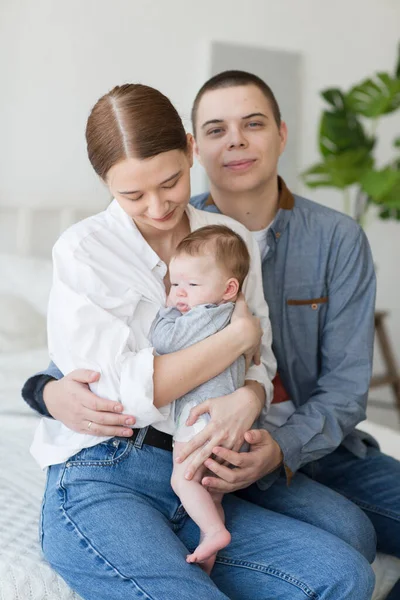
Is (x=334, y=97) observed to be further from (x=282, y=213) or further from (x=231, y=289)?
(x=231, y=289)

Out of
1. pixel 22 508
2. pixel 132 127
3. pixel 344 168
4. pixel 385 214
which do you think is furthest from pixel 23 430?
pixel 385 214

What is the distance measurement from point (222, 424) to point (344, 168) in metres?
2.38

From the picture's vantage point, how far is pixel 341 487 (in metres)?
1.63

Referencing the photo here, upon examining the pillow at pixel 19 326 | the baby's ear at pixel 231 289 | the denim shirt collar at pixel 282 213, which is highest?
the denim shirt collar at pixel 282 213

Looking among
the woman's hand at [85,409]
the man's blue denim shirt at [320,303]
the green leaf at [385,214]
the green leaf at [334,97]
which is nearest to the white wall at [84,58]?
the green leaf at [334,97]

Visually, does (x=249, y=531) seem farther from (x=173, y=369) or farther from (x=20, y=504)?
(x=20, y=504)

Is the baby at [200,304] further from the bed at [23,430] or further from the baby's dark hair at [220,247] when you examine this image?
the bed at [23,430]

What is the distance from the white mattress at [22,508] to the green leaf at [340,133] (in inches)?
65.6

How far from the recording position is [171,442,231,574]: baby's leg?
1.17 metres

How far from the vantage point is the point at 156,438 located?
131 centimetres

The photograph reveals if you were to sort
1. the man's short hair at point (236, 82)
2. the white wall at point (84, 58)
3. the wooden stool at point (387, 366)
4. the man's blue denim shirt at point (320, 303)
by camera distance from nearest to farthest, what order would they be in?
the man's blue denim shirt at point (320, 303), the man's short hair at point (236, 82), the white wall at point (84, 58), the wooden stool at point (387, 366)

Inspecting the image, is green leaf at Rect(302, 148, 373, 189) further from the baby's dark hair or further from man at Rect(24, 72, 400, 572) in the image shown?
the baby's dark hair

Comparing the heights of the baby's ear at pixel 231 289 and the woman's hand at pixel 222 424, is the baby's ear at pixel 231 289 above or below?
above

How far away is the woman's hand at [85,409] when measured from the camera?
1244 millimetres
